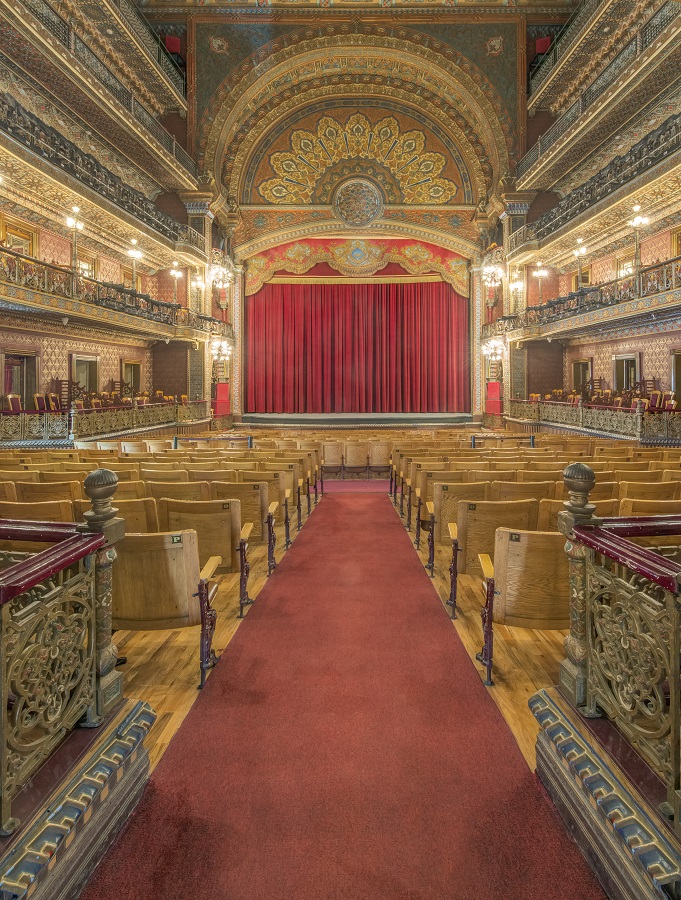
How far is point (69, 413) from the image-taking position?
11422 mm

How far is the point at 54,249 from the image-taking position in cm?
1495

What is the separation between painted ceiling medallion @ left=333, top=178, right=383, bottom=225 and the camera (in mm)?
20828

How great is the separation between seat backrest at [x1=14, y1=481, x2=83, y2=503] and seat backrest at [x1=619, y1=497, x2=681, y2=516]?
4505mm

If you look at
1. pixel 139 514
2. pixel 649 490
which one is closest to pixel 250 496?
pixel 139 514

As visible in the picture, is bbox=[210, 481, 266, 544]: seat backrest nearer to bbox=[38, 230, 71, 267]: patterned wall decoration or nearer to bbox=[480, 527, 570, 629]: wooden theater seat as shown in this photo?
bbox=[480, 527, 570, 629]: wooden theater seat

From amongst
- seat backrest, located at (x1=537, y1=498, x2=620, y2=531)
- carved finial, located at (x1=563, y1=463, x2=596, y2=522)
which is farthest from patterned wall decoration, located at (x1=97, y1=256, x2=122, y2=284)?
carved finial, located at (x1=563, y1=463, x2=596, y2=522)

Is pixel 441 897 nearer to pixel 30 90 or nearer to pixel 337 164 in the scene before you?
pixel 30 90

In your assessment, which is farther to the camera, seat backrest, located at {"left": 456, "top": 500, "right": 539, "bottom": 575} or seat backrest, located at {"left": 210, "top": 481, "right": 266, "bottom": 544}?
seat backrest, located at {"left": 210, "top": 481, "right": 266, "bottom": 544}

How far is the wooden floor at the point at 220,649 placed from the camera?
286cm

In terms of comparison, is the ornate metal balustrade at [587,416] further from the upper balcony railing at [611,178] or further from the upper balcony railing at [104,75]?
the upper balcony railing at [104,75]

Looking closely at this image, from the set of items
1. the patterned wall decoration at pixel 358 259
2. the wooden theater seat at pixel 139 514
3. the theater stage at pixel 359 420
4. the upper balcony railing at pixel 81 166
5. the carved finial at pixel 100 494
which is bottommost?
the wooden theater seat at pixel 139 514

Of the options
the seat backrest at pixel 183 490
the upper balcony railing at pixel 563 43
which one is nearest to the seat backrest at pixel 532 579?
the seat backrest at pixel 183 490

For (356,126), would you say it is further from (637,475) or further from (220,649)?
(220,649)

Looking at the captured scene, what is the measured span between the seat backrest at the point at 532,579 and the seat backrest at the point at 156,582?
186cm
